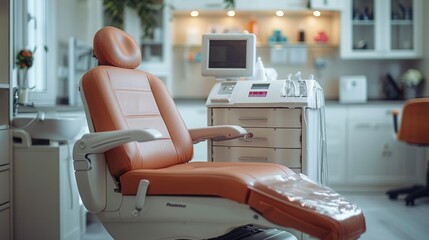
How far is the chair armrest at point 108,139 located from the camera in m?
2.10

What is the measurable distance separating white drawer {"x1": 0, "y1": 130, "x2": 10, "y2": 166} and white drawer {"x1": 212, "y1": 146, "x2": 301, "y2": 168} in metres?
1.09

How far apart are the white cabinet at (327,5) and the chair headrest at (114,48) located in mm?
3017

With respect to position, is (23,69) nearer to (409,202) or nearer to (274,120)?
(274,120)

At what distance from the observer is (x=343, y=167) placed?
5199 mm

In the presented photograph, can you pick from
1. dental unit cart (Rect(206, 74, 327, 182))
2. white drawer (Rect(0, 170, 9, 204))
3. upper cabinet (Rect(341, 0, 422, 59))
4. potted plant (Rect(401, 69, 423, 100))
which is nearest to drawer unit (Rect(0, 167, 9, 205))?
white drawer (Rect(0, 170, 9, 204))

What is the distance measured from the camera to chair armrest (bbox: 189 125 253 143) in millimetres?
2742

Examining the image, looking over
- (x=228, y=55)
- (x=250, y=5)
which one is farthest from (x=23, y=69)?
(x=250, y=5)

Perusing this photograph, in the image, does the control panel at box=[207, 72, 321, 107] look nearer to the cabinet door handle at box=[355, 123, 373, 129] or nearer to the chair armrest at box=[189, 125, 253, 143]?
the chair armrest at box=[189, 125, 253, 143]

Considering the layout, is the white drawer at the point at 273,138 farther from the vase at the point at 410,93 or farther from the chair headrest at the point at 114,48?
the vase at the point at 410,93

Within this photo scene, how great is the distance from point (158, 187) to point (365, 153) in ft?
11.2

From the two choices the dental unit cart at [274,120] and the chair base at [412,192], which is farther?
the chair base at [412,192]

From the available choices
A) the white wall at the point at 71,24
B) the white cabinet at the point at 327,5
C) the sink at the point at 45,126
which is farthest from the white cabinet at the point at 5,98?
the white cabinet at the point at 327,5

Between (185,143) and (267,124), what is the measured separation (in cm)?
57

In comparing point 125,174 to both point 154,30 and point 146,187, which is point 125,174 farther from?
point 154,30
